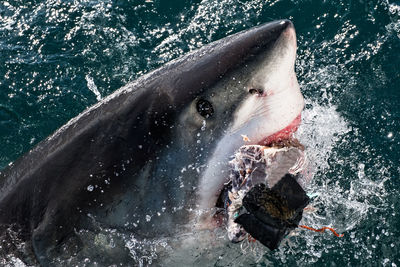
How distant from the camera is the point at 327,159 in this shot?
3.77 m

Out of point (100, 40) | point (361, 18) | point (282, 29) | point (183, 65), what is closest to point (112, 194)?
point (183, 65)

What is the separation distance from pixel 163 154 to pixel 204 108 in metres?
0.27

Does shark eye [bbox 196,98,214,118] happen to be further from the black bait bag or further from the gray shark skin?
the black bait bag

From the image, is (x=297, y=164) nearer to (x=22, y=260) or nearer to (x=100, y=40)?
(x=22, y=260)

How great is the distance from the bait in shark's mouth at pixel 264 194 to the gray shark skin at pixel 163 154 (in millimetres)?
69

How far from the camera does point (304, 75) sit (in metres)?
4.37

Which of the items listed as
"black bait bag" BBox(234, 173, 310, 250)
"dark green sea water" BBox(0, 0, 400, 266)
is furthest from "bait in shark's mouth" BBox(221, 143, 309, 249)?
"dark green sea water" BBox(0, 0, 400, 266)

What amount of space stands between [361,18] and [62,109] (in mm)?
2906

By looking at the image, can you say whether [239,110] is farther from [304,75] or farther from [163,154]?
[304,75]

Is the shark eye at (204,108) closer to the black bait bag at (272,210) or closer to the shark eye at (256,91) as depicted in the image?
the shark eye at (256,91)

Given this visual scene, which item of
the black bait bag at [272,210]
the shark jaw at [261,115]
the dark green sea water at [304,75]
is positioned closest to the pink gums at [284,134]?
the shark jaw at [261,115]

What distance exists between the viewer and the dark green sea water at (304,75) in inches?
137

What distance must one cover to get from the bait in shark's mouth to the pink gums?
0.03 meters

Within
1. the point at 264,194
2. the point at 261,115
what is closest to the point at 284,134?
the point at 261,115
